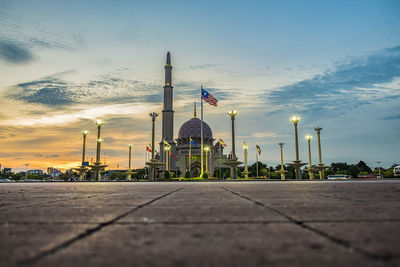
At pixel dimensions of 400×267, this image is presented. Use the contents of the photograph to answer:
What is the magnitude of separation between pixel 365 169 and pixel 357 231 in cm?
11028

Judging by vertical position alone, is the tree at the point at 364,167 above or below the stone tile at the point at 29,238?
above

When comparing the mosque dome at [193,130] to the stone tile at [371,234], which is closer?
the stone tile at [371,234]

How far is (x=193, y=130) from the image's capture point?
96.8m

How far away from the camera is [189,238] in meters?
1.79

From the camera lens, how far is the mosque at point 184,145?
80.1m

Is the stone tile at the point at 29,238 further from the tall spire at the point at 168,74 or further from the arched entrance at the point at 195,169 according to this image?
the arched entrance at the point at 195,169

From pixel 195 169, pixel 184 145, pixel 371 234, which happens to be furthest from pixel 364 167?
pixel 371 234

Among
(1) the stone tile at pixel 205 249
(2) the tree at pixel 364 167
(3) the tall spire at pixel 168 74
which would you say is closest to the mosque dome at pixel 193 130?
(3) the tall spire at pixel 168 74

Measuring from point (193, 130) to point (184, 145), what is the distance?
6698 mm

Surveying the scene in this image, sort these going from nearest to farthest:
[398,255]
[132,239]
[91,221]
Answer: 1. [398,255]
2. [132,239]
3. [91,221]

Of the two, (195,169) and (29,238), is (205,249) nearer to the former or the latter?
(29,238)

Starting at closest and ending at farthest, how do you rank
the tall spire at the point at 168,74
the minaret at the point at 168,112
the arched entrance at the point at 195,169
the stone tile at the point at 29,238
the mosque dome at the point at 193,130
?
the stone tile at the point at 29,238 → the minaret at the point at 168,112 → the tall spire at the point at 168,74 → the arched entrance at the point at 195,169 → the mosque dome at the point at 193,130

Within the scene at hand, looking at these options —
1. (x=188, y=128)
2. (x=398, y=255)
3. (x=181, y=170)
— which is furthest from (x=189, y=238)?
(x=188, y=128)

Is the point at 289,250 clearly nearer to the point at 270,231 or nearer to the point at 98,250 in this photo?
the point at 270,231
